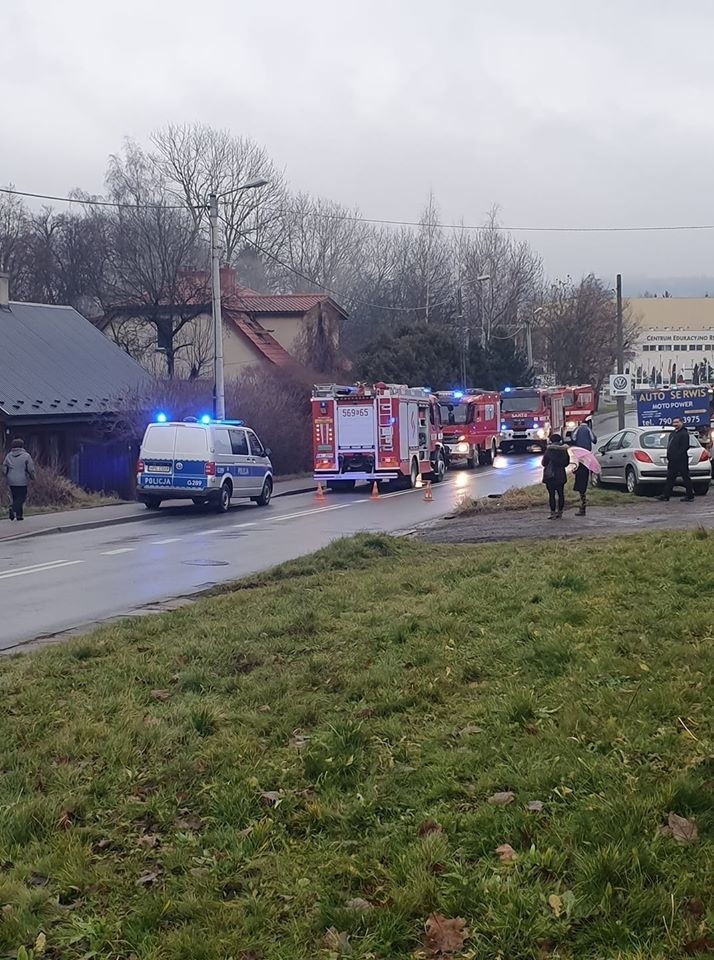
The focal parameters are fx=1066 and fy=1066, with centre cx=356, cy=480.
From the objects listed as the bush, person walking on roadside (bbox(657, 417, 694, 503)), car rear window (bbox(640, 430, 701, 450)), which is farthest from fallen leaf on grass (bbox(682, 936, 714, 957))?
the bush

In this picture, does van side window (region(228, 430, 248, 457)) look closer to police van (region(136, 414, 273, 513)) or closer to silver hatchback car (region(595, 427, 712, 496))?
police van (region(136, 414, 273, 513))

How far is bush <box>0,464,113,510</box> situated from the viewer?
2602cm

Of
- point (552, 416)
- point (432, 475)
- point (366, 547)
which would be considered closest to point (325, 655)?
point (366, 547)

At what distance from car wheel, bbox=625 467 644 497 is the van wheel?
360 inches

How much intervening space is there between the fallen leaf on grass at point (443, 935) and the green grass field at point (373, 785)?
2 centimetres

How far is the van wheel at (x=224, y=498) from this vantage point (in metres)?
24.8

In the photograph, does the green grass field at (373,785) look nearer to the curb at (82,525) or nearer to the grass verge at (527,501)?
the curb at (82,525)

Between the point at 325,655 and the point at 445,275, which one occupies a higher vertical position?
the point at 445,275

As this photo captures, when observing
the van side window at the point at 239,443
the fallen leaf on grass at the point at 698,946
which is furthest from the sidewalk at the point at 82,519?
the fallen leaf on grass at the point at 698,946

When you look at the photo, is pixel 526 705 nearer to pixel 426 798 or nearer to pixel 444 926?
pixel 426 798

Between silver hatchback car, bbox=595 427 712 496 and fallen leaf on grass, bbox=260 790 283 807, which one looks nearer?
fallen leaf on grass, bbox=260 790 283 807

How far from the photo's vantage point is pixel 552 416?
5125cm

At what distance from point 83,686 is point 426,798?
126 inches

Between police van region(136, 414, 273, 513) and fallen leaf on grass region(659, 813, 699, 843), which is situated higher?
police van region(136, 414, 273, 513)
